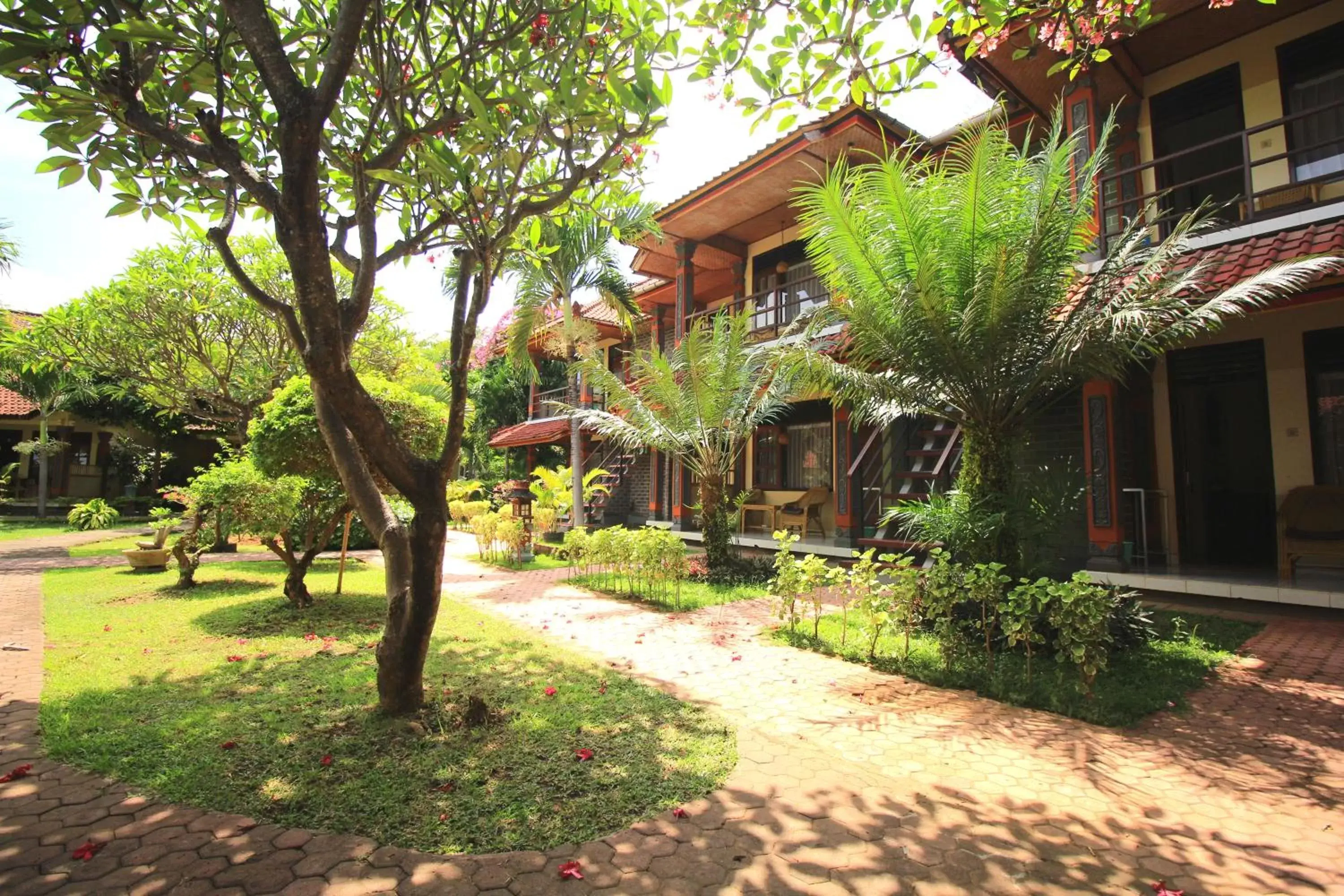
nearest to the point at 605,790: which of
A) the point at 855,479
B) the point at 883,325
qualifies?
the point at 883,325

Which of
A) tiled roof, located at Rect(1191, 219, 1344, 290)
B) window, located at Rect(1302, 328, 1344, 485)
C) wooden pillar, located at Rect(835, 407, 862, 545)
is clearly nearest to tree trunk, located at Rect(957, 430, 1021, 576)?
tiled roof, located at Rect(1191, 219, 1344, 290)

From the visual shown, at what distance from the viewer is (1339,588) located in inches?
→ 243

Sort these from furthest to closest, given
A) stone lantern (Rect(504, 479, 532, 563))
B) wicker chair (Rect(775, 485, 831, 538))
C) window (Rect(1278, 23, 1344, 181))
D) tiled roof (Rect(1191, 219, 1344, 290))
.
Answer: wicker chair (Rect(775, 485, 831, 538)) → stone lantern (Rect(504, 479, 532, 563)) → window (Rect(1278, 23, 1344, 181)) → tiled roof (Rect(1191, 219, 1344, 290))

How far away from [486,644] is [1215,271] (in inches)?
308

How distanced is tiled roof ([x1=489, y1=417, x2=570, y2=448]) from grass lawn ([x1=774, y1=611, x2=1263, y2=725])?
1148 centimetres

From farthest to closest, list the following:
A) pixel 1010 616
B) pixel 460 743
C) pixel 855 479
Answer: pixel 855 479 < pixel 1010 616 < pixel 460 743

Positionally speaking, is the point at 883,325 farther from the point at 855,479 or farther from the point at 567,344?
the point at 567,344

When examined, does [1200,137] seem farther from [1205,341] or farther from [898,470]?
[898,470]

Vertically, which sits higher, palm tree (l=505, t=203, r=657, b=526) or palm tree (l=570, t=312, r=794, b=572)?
palm tree (l=505, t=203, r=657, b=526)

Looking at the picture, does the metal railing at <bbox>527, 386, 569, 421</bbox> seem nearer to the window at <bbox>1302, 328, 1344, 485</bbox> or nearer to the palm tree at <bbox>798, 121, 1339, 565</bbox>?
the palm tree at <bbox>798, 121, 1339, 565</bbox>

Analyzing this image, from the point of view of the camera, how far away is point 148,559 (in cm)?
986

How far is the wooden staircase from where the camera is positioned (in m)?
7.61

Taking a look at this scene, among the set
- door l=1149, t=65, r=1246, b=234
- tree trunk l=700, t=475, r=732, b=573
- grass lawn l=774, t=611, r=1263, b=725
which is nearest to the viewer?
grass lawn l=774, t=611, r=1263, b=725

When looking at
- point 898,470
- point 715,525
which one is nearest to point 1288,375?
point 898,470
